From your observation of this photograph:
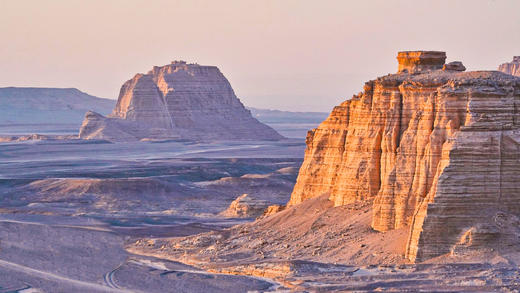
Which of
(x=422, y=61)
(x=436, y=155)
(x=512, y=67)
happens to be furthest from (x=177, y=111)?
(x=436, y=155)

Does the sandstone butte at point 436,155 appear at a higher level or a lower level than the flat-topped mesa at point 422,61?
lower

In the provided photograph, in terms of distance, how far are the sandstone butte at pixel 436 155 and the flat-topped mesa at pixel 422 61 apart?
0.04 metres

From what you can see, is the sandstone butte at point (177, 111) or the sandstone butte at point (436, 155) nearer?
the sandstone butte at point (436, 155)

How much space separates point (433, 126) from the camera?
35.7 metres

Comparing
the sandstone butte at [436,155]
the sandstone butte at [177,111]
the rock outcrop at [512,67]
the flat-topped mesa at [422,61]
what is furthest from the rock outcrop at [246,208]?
the sandstone butte at [177,111]

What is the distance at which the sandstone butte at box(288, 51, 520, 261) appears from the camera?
33.4 metres

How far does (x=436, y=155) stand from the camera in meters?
35.0

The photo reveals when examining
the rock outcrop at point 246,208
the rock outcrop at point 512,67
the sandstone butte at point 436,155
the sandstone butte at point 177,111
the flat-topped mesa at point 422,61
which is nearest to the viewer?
the sandstone butte at point 436,155

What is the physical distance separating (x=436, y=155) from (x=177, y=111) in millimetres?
133383

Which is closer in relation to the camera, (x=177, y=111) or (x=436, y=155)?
(x=436, y=155)

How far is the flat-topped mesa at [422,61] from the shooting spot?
1604 inches

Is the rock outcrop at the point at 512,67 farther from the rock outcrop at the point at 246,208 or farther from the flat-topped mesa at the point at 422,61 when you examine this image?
the flat-topped mesa at the point at 422,61

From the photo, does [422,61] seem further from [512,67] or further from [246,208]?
[512,67]

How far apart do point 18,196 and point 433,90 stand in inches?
1920
